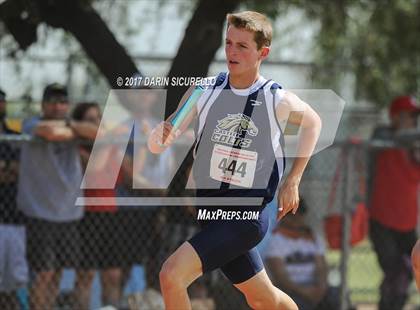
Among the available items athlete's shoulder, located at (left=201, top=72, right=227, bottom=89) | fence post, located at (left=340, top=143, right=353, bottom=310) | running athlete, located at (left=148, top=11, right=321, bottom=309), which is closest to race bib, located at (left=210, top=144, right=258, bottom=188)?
running athlete, located at (left=148, top=11, right=321, bottom=309)

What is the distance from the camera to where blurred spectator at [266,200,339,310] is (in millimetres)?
8414

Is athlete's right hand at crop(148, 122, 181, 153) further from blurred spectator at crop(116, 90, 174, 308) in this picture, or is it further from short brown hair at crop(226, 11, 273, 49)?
blurred spectator at crop(116, 90, 174, 308)

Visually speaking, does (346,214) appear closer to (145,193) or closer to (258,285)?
(145,193)

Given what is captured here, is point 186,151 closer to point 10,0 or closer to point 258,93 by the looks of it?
point 10,0

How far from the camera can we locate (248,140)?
18.2 ft

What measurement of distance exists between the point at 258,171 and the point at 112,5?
4.46 meters

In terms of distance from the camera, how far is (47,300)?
7.54 m

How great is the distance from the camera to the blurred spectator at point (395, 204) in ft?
29.1

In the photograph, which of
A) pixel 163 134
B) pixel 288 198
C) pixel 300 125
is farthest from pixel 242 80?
pixel 288 198

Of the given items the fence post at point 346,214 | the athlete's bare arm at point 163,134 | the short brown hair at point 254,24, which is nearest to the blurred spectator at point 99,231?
the fence post at point 346,214

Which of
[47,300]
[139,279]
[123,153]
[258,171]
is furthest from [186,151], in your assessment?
[258,171]

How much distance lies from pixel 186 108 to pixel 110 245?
2734mm

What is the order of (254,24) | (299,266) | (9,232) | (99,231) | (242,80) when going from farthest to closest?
(299,266), (99,231), (9,232), (242,80), (254,24)

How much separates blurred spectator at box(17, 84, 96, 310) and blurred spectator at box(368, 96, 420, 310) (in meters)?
2.90
